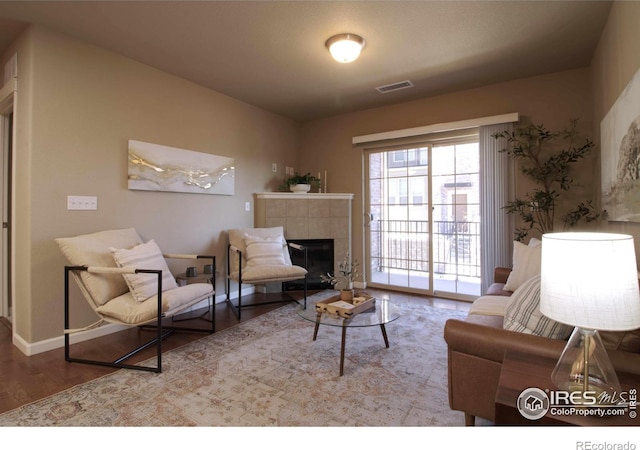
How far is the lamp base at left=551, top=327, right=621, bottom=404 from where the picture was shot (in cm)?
100

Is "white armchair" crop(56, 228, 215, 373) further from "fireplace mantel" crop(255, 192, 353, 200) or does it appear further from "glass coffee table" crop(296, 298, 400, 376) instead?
"fireplace mantel" crop(255, 192, 353, 200)

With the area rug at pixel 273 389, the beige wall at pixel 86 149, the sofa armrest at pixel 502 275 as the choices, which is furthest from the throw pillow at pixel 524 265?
the beige wall at pixel 86 149

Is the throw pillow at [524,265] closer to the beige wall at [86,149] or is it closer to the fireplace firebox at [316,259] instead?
the fireplace firebox at [316,259]

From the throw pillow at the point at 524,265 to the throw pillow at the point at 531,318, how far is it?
102 cm

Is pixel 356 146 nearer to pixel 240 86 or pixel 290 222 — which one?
pixel 290 222

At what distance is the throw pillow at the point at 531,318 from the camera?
1421 millimetres

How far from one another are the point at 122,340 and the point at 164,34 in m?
2.69

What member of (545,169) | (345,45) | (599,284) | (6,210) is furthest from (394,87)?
(6,210)

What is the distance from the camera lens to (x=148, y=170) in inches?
129

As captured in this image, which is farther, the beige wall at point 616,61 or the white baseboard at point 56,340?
the white baseboard at point 56,340

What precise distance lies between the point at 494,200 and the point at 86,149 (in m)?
4.25

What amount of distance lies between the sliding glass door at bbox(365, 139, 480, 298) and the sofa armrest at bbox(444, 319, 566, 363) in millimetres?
2842

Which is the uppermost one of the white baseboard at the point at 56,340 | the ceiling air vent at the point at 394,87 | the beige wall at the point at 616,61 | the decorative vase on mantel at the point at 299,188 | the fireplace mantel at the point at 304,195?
the ceiling air vent at the point at 394,87
